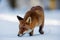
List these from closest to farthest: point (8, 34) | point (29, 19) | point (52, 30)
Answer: point (29, 19), point (8, 34), point (52, 30)

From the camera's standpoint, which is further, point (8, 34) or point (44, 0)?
point (44, 0)

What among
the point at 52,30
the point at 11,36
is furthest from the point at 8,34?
the point at 52,30


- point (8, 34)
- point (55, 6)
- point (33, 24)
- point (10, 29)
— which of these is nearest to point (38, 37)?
point (33, 24)

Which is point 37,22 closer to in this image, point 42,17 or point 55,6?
point 42,17

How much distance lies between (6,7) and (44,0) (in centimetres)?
135

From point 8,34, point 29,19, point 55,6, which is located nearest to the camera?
point 29,19

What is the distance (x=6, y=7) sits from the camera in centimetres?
1087

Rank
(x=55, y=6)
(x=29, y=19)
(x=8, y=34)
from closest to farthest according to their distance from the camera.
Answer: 1. (x=29, y=19)
2. (x=8, y=34)
3. (x=55, y=6)

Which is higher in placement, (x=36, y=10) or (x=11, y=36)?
(x=36, y=10)

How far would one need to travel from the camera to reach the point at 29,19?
185 inches

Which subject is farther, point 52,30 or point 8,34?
point 52,30

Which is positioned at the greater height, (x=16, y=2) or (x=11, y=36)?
(x=16, y=2)

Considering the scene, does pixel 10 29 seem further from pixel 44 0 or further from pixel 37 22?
pixel 44 0

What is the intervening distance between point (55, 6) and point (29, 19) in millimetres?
6082
